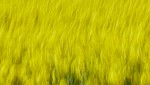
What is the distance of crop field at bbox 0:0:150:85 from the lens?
157cm

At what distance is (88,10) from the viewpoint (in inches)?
75.7

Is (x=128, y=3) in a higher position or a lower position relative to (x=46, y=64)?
higher

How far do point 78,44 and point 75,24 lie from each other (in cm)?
15

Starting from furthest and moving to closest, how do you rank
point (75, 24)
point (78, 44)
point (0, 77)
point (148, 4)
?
point (148, 4)
point (75, 24)
point (78, 44)
point (0, 77)

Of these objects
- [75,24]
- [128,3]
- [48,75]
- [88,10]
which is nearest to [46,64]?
[48,75]

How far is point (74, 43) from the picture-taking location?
168 centimetres

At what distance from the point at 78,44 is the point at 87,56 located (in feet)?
0.23

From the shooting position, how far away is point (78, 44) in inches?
66.1

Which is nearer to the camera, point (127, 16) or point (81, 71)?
point (81, 71)

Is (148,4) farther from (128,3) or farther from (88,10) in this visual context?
(88,10)

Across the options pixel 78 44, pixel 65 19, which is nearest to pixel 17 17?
pixel 65 19

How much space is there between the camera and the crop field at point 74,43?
1574mm

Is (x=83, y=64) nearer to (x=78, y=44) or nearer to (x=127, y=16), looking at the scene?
(x=78, y=44)

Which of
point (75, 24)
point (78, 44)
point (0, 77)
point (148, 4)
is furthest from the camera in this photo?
point (148, 4)
